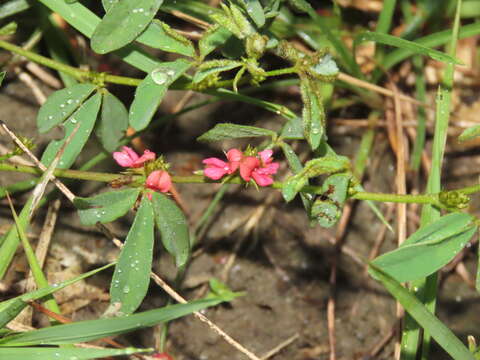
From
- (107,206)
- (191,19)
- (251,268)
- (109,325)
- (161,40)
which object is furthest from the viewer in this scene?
(251,268)

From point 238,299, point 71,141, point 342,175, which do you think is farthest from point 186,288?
point 342,175

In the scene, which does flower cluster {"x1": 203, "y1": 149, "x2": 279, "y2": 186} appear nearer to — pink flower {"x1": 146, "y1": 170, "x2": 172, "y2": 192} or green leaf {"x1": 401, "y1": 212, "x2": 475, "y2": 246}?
pink flower {"x1": 146, "y1": 170, "x2": 172, "y2": 192}

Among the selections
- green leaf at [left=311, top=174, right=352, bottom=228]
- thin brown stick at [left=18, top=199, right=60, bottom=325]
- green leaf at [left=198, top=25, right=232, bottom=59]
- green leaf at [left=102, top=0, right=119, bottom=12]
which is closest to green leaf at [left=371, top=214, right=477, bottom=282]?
green leaf at [left=311, top=174, right=352, bottom=228]

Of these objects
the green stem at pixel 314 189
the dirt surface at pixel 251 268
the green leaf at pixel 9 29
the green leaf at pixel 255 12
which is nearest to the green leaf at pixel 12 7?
the green leaf at pixel 9 29

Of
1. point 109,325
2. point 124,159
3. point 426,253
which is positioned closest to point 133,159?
point 124,159

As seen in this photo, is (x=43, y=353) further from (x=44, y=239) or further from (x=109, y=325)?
(x=44, y=239)

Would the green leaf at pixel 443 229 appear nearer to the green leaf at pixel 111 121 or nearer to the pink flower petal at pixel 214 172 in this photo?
the pink flower petal at pixel 214 172

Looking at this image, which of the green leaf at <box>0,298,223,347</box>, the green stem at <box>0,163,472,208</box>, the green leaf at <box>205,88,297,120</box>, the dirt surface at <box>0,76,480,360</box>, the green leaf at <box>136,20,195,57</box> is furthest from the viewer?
the dirt surface at <box>0,76,480,360</box>
